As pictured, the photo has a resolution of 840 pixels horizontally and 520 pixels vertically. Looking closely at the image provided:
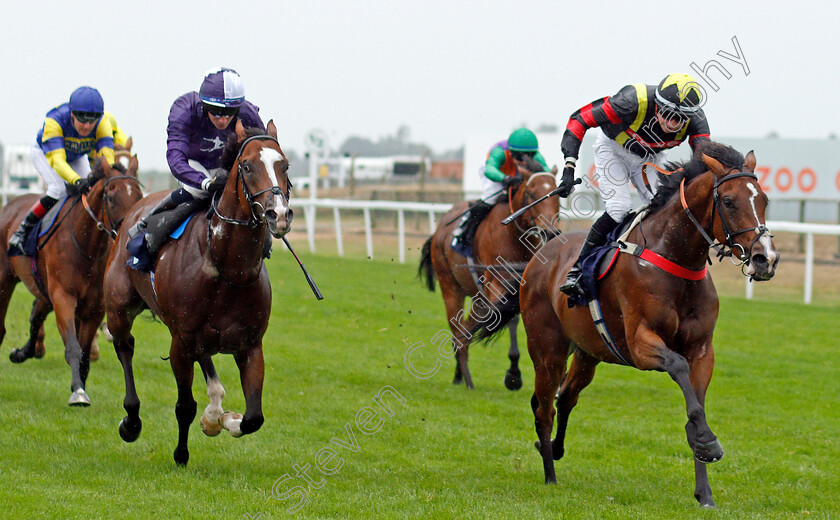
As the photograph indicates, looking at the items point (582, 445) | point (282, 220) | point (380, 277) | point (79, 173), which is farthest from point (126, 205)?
point (380, 277)

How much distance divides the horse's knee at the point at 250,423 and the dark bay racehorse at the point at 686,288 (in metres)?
1.57

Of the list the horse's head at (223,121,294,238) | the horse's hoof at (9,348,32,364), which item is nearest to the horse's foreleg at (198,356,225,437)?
the horse's head at (223,121,294,238)

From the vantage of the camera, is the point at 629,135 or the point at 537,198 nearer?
the point at 629,135

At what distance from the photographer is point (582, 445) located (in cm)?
607

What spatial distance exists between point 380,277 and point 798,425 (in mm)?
7996

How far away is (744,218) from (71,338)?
15.4 ft

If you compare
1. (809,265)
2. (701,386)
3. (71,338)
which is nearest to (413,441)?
(701,386)

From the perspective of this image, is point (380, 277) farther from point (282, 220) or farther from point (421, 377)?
point (282, 220)

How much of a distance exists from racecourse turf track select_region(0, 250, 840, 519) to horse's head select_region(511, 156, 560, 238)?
4.64 feet

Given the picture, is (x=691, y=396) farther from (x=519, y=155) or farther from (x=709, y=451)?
(x=519, y=155)

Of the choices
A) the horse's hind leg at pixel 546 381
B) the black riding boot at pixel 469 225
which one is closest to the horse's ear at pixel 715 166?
the horse's hind leg at pixel 546 381

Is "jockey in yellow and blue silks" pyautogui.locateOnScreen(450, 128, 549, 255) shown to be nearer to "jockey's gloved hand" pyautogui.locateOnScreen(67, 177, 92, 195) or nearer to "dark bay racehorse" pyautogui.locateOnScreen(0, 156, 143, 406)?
"dark bay racehorse" pyautogui.locateOnScreen(0, 156, 143, 406)

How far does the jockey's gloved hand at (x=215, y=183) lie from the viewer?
4.95m

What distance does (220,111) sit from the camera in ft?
17.2
